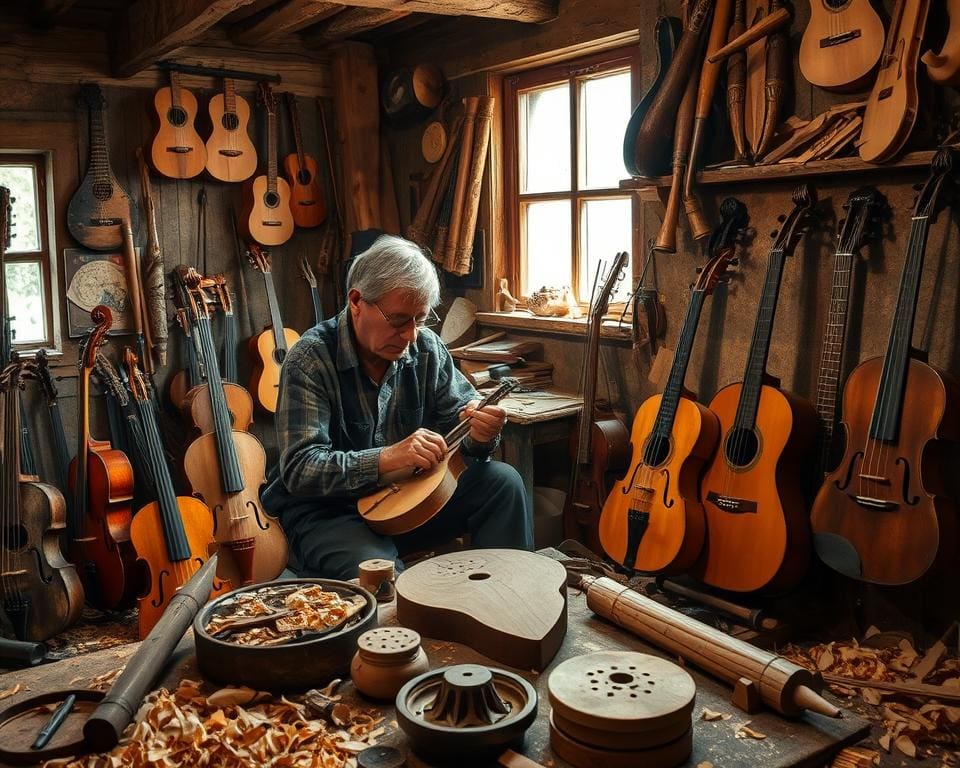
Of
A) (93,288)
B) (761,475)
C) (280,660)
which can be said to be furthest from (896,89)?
(93,288)

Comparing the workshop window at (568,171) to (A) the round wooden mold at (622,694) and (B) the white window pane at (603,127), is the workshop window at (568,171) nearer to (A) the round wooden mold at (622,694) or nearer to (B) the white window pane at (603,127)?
(B) the white window pane at (603,127)

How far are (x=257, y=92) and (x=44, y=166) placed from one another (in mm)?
1110

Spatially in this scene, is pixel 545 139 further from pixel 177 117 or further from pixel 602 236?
pixel 177 117

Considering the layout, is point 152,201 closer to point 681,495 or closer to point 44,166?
point 44,166

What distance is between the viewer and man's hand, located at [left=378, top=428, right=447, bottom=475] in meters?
2.66

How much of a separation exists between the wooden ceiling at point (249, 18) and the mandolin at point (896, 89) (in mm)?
1603

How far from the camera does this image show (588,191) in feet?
13.5

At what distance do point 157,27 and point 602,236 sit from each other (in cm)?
203

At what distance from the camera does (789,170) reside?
9.48 ft

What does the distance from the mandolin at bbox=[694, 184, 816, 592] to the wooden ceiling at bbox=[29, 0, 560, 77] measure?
5.00 feet

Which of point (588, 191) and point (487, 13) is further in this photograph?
point (588, 191)

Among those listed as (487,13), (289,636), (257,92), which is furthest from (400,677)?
(257,92)

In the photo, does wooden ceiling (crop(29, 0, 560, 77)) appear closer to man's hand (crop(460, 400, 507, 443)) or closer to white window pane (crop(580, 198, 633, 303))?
white window pane (crop(580, 198, 633, 303))

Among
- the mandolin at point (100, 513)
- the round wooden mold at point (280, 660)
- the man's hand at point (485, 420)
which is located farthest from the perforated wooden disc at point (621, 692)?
the mandolin at point (100, 513)
